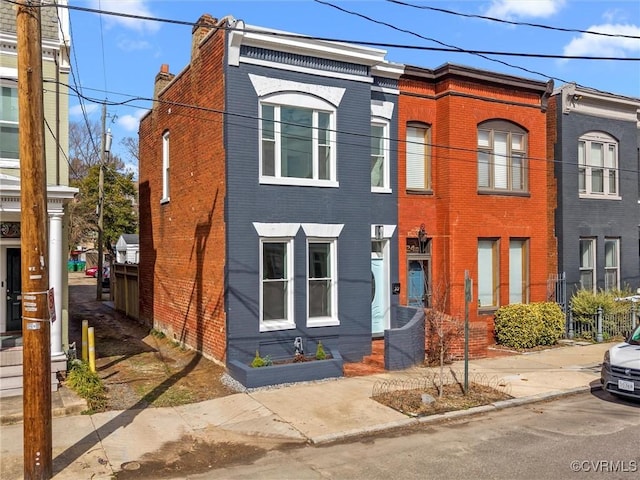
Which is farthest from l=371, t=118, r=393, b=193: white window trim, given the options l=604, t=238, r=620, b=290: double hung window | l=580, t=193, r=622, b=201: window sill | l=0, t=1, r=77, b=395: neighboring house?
l=604, t=238, r=620, b=290: double hung window

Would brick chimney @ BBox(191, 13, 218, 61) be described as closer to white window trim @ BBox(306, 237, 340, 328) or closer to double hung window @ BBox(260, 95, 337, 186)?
double hung window @ BBox(260, 95, 337, 186)

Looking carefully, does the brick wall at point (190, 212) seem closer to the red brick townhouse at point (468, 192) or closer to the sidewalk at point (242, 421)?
the sidewalk at point (242, 421)

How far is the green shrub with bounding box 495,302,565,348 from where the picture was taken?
573 inches

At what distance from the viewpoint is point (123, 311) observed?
864 inches

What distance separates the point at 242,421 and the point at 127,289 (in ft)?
46.3

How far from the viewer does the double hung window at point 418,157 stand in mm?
14781

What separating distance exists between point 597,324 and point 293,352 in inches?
372

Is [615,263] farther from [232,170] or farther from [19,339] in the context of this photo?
[19,339]

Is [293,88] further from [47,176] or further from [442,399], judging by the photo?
[442,399]

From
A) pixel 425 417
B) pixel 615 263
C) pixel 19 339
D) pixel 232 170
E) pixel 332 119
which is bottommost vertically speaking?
pixel 425 417

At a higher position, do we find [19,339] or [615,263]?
[615,263]

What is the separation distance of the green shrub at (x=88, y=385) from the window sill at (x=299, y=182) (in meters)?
5.11

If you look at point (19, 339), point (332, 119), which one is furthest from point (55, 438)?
point (332, 119)

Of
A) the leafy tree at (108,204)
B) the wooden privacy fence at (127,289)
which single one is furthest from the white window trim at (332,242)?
the leafy tree at (108,204)
